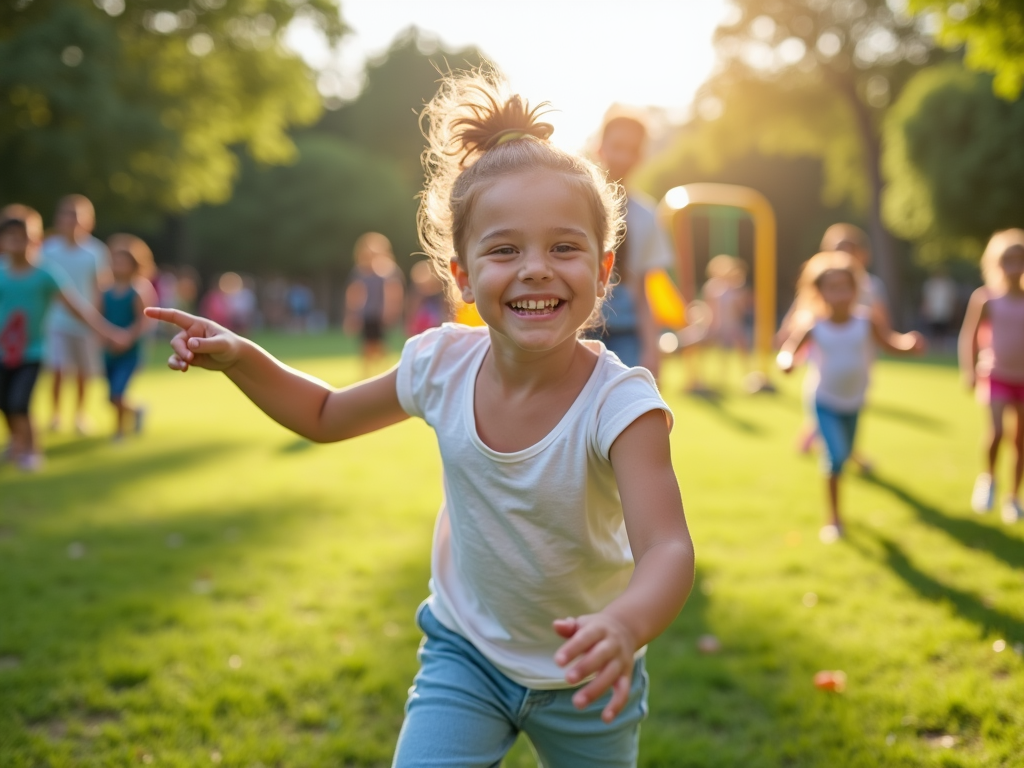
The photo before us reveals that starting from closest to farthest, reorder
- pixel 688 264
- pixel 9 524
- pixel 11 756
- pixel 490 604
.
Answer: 1. pixel 490 604
2. pixel 11 756
3. pixel 9 524
4. pixel 688 264

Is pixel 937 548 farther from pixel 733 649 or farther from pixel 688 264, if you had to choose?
pixel 688 264

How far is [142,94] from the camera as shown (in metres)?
25.8

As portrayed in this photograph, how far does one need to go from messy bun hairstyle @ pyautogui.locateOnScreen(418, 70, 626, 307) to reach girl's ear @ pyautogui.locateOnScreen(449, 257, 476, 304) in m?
0.03

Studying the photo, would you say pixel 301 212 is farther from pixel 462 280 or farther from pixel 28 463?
pixel 462 280

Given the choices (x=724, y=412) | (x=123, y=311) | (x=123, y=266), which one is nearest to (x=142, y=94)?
(x=123, y=311)

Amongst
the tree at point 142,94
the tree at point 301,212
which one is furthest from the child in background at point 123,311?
the tree at point 301,212

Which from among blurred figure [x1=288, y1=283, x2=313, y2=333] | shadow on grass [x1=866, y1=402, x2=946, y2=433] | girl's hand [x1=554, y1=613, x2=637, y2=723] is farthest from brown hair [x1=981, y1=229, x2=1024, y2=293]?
blurred figure [x1=288, y1=283, x2=313, y2=333]

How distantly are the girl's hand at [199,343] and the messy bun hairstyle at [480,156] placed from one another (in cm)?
62

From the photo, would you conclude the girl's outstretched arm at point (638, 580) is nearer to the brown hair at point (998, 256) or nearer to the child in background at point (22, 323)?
the brown hair at point (998, 256)

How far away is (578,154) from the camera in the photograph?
2324 millimetres

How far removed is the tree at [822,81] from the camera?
31906 mm

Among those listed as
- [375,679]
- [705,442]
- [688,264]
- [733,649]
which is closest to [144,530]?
[375,679]

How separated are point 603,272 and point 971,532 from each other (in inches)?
191

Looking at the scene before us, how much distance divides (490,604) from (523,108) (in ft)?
4.21
